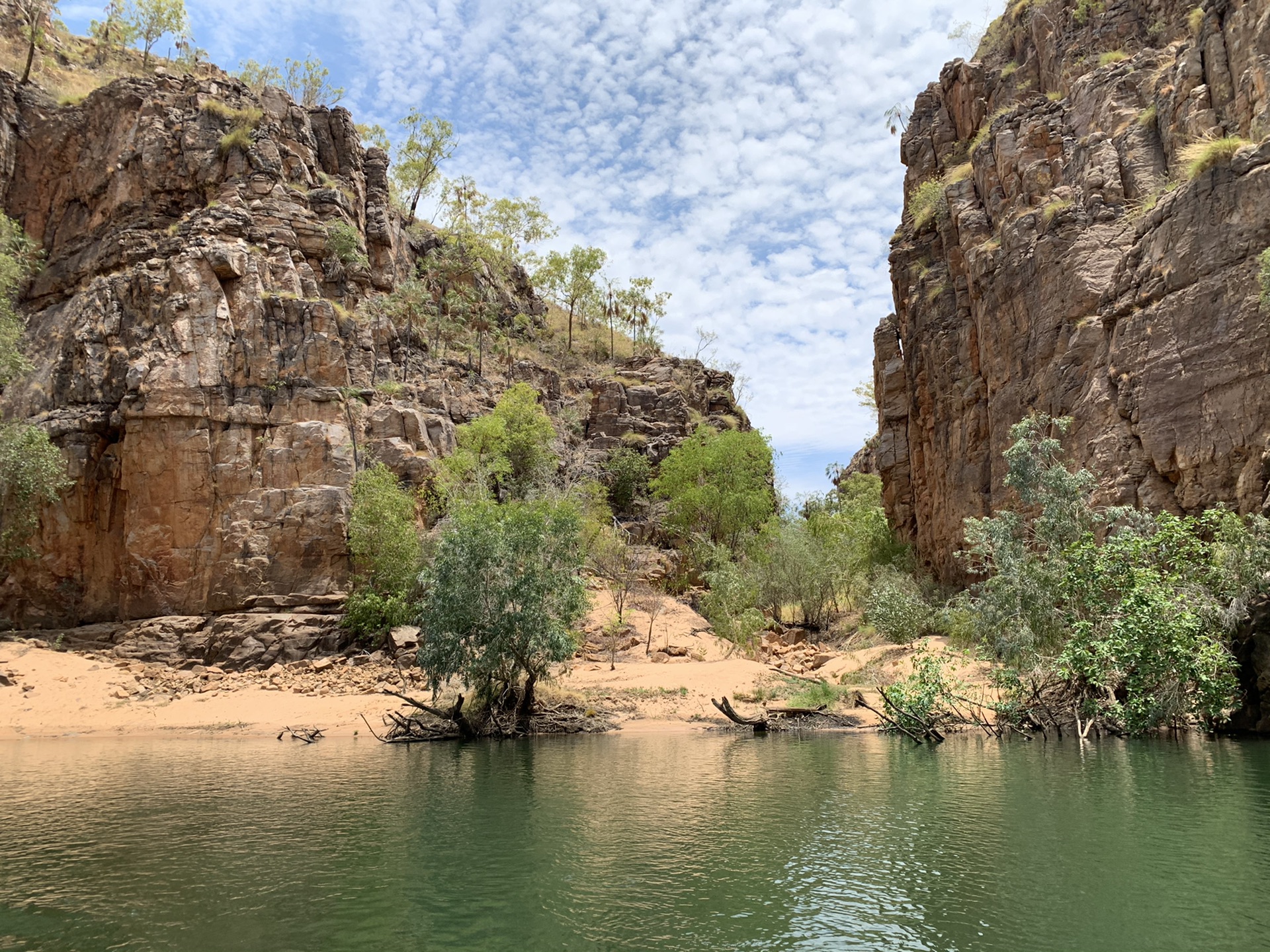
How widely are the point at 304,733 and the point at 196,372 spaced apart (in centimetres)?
1991

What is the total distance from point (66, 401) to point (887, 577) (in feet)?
130

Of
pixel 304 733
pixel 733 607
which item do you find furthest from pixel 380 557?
pixel 733 607

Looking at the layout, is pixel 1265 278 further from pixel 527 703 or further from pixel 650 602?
pixel 650 602

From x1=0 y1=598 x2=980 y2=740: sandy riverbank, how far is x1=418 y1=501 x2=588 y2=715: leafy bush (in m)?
3.46

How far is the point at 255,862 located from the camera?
11.8 m

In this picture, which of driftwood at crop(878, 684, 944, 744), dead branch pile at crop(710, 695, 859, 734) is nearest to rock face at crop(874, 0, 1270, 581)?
driftwood at crop(878, 684, 944, 744)

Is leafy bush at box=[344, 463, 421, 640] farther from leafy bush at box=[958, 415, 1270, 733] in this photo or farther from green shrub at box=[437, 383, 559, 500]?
leafy bush at box=[958, 415, 1270, 733]

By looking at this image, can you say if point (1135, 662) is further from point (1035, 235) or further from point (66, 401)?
point (66, 401)

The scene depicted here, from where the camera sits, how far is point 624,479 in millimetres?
58750

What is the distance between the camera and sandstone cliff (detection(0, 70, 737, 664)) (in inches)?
1444

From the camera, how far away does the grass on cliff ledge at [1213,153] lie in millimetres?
22672

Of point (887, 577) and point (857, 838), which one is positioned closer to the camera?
point (857, 838)

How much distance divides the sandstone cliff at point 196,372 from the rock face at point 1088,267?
24904 millimetres

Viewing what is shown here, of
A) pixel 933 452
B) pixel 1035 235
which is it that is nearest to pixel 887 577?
pixel 933 452
